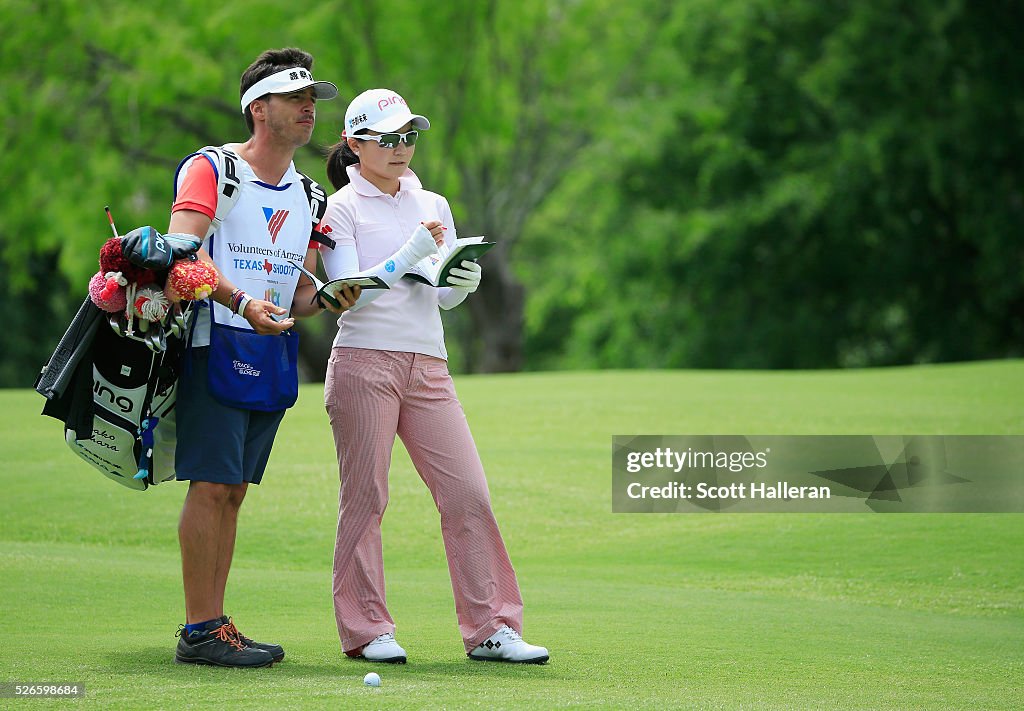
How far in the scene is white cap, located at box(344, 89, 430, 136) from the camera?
206 inches

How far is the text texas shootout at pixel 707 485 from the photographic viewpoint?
407 inches

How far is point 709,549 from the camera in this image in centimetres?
914

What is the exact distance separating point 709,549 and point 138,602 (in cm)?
394

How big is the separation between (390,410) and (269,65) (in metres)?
1.35

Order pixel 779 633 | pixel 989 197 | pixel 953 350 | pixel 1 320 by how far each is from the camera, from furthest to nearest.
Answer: pixel 1 320 → pixel 953 350 → pixel 989 197 → pixel 779 633

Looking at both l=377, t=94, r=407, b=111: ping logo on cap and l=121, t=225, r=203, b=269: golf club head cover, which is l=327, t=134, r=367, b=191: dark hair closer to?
l=377, t=94, r=407, b=111: ping logo on cap

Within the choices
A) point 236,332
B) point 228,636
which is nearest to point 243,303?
point 236,332

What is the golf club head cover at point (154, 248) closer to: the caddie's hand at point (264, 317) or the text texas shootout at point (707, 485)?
the caddie's hand at point (264, 317)

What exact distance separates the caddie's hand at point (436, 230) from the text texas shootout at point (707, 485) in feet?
18.0

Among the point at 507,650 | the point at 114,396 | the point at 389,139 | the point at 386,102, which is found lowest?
the point at 507,650

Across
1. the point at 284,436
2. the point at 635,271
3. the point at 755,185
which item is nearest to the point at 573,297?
the point at 635,271

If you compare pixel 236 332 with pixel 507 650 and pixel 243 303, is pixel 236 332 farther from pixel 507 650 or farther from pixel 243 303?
pixel 507 650

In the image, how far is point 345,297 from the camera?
499 centimetres

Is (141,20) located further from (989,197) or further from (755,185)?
(989,197)
